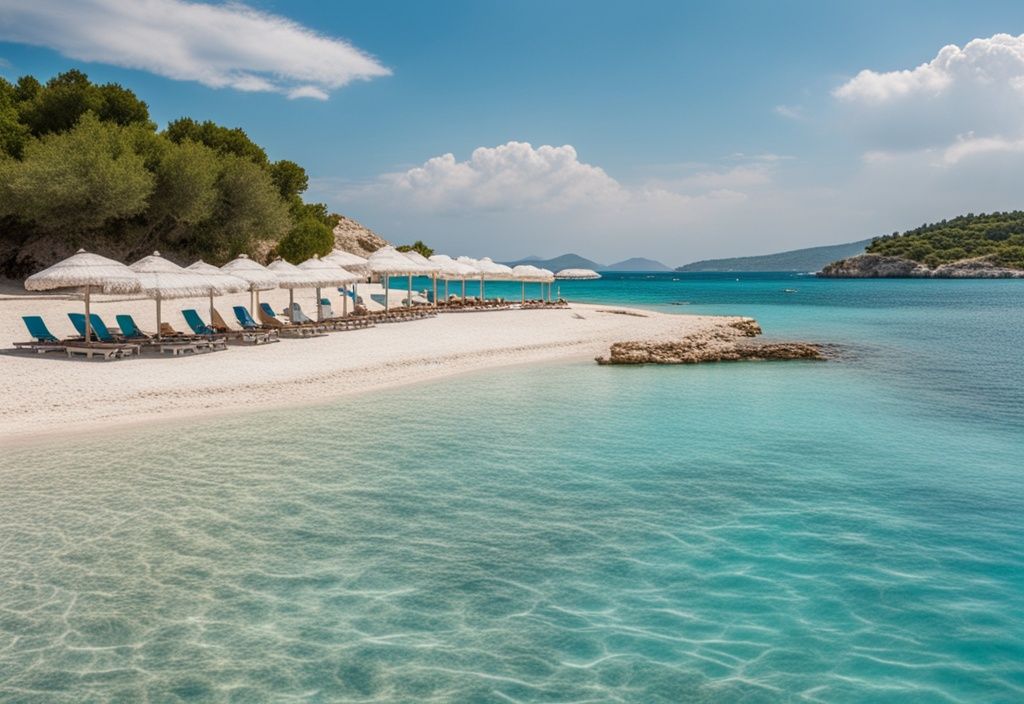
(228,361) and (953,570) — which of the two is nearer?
(953,570)

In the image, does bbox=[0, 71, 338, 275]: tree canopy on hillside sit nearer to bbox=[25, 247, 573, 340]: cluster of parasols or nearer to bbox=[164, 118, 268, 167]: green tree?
bbox=[164, 118, 268, 167]: green tree

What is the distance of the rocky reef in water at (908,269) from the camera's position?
13075cm

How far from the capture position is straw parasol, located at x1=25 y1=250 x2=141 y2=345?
15633mm

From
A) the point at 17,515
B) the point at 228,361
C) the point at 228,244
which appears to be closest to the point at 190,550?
the point at 17,515

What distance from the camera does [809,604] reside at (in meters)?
5.79

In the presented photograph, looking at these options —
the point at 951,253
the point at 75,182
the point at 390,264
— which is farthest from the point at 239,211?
the point at 951,253

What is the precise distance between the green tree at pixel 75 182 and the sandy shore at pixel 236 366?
5.45 meters

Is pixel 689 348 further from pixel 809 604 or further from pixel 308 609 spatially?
pixel 308 609

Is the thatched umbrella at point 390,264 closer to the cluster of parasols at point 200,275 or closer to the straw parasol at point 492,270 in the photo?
the cluster of parasols at point 200,275

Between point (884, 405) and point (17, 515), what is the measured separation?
591 inches

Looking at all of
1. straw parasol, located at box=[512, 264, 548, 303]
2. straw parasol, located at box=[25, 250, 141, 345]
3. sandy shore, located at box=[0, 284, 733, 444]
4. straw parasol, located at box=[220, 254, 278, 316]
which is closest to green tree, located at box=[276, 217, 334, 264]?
straw parasol, located at box=[512, 264, 548, 303]

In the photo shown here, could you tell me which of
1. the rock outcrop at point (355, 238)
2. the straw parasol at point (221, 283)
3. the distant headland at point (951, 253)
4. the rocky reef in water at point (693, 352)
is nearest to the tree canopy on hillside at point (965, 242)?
the distant headland at point (951, 253)

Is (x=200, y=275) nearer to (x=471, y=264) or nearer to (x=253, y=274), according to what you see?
(x=253, y=274)

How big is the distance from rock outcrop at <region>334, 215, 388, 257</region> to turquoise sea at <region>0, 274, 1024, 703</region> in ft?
238
